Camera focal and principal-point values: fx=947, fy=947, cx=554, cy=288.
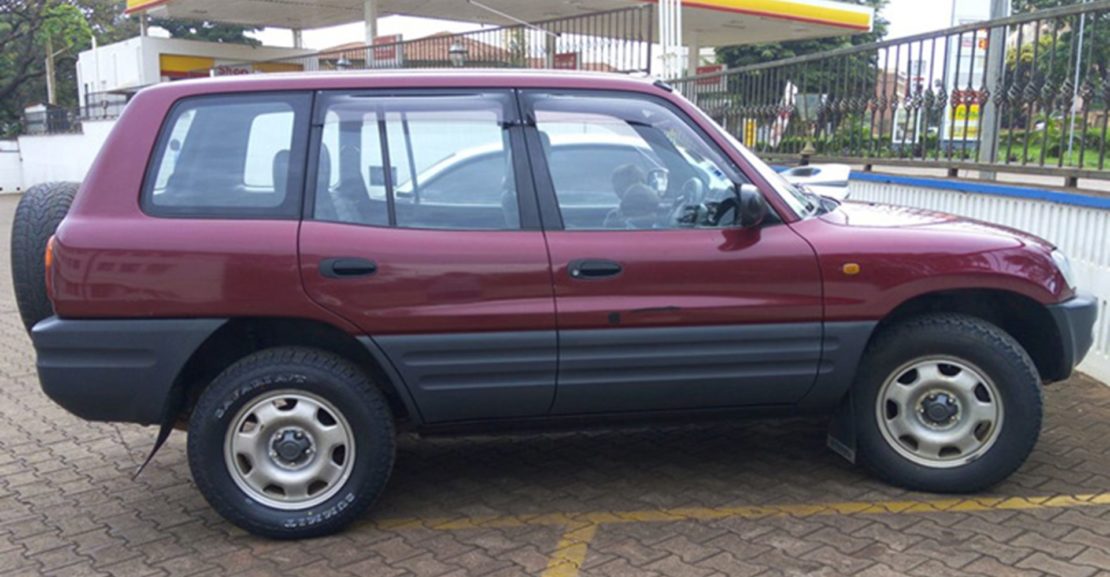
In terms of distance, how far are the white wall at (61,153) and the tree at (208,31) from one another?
804cm

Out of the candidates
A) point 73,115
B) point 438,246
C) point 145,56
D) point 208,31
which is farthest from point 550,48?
point 208,31

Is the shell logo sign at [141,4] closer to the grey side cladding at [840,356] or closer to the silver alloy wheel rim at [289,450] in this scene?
the silver alloy wheel rim at [289,450]

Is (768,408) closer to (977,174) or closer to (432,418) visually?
(432,418)

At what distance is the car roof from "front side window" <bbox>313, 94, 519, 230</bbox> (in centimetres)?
6

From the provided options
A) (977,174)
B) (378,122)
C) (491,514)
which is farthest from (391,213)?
(977,174)

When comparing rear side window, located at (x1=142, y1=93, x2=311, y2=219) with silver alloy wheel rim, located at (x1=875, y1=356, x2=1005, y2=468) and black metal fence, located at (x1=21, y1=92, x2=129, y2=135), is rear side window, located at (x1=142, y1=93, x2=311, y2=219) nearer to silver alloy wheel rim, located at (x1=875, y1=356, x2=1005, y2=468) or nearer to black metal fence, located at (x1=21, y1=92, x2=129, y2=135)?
silver alloy wheel rim, located at (x1=875, y1=356, x2=1005, y2=468)

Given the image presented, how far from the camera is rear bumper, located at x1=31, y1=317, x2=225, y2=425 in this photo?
3.66 metres

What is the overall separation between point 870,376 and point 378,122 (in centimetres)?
237

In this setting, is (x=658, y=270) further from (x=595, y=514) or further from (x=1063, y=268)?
(x=1063, y=268)

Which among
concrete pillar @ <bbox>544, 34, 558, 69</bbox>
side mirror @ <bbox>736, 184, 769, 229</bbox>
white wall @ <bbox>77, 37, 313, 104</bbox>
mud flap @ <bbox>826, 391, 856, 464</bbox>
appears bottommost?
mud flap @ <bbox>826, 391, 856, 464</bbox>

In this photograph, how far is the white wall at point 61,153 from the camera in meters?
27.1

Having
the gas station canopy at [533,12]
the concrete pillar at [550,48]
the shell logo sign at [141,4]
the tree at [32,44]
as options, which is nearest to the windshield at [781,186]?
the concrete pillar at [550,48]

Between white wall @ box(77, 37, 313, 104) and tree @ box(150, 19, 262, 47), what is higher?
tree @ box(150, 19, 262, 47)

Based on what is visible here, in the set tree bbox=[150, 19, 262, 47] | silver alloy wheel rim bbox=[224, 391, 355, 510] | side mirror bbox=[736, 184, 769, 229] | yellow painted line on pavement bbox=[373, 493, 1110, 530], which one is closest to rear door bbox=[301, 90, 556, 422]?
silver alloy wheel rim bbox=[224, 391, 355, 510]
